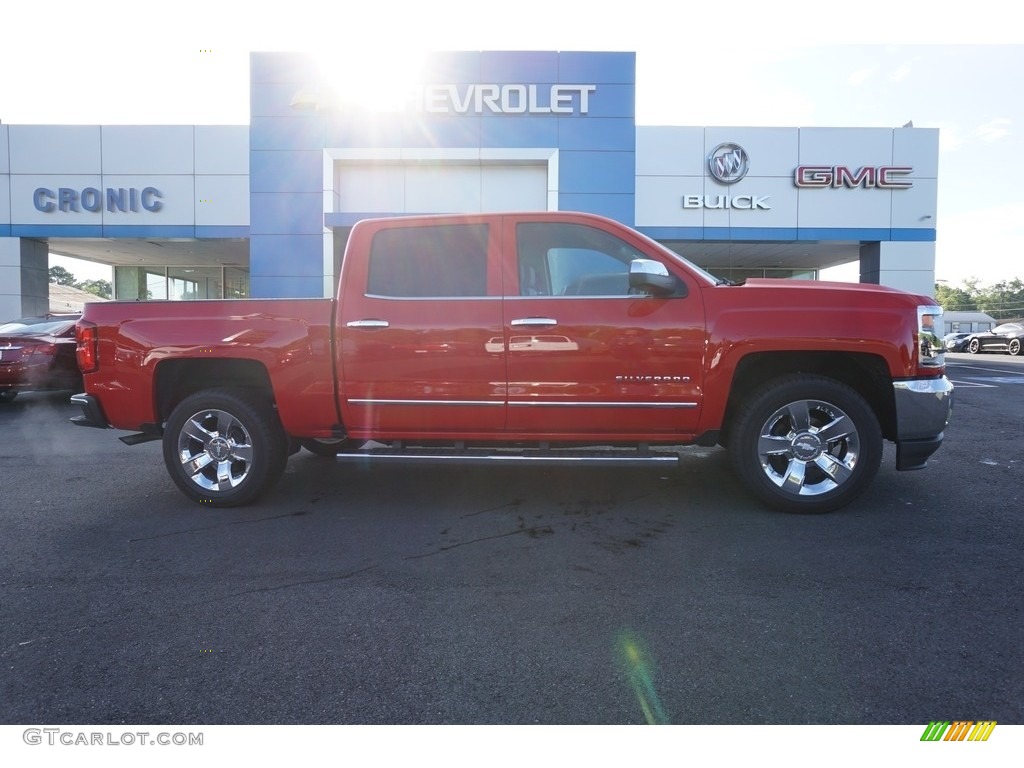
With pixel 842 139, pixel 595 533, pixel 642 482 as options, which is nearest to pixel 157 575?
pixel 595 533

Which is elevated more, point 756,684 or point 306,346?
point 306,346

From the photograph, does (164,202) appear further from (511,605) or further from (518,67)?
(511,605)

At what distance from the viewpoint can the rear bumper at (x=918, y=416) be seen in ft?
13.5

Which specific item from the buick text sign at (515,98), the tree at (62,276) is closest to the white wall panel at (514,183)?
the buick text sign at (515,98)

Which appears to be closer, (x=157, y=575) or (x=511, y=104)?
(x=157, y=575)

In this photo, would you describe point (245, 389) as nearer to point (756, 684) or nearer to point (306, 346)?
point (306, 346)

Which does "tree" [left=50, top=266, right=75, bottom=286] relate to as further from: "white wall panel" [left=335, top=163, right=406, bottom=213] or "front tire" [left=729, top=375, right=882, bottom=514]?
"front tire" [left=729, top=375, right=882, bottom=514]

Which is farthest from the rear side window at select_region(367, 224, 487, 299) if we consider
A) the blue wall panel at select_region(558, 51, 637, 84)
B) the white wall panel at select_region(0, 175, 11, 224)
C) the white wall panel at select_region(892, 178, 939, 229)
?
the white wall panel at select_region(0, 175, 11, 224)

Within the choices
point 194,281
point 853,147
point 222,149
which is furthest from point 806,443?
point 194,281
